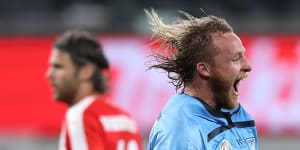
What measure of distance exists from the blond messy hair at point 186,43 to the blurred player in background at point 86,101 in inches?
58.9

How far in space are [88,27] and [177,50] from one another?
8.30m

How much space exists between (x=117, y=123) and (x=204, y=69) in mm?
1799

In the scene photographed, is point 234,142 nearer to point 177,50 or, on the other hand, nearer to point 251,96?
point 177,50

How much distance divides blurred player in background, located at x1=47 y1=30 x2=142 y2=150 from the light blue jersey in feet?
5.07

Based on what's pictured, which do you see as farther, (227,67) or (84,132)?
(84,132)

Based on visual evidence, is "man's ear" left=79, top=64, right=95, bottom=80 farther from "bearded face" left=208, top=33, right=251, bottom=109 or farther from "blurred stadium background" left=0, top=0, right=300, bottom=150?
"blurred stadium background" left=0, top=0, right=300, bottom=150

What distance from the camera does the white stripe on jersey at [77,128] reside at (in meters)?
5.21

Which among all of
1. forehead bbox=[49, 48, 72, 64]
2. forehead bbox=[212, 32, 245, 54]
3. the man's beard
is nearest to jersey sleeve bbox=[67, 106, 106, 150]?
forehead bbox=[49, 48, 72, 64]

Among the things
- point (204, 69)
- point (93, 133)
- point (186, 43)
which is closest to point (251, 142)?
point (204, 69)

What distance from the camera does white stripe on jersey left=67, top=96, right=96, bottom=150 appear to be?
5211mm

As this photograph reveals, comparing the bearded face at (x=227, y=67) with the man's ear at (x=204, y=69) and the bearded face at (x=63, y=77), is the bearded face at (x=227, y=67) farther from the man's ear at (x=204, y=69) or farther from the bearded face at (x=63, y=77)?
the bearded face at (x=63, y=77)

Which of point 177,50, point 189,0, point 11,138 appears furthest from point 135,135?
point 189,0

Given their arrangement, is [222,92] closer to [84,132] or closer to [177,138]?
[177,138]

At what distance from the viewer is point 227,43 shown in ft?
12.2
